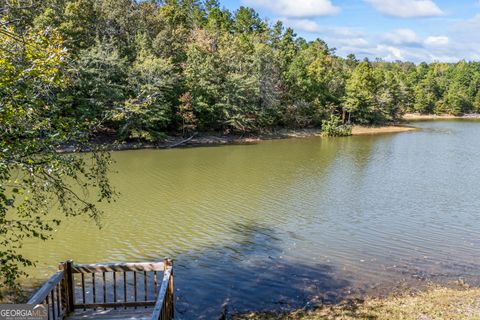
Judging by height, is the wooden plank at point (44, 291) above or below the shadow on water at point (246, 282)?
above

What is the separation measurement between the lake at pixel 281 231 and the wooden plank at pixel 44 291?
3.50 meters

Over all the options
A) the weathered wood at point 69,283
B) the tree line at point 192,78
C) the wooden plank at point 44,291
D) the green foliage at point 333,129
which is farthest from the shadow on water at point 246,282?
the green foliage at point 333,129

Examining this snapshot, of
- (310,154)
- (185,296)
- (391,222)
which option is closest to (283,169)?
(310,154)

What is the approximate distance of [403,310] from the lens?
845 cm

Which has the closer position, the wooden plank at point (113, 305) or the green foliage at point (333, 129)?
the wooden plank at point (113, 305)

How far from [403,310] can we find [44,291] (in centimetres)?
705

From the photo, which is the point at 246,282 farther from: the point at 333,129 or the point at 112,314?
the point at 333,129

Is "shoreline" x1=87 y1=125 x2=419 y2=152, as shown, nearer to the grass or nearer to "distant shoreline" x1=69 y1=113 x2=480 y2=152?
"distant shoreline" x1=69 y1=113 x2=480 y2=152

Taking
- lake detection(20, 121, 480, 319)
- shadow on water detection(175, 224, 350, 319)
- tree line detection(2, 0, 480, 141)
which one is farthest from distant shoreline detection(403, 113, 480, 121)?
shadow on water detection(175, 224, 350, 319)

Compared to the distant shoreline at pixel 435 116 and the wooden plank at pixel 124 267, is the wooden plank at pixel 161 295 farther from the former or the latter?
the distant shoreline at pixel 435 116

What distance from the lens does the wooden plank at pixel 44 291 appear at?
16.6ft

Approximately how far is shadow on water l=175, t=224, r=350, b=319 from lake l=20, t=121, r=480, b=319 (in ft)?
0.10

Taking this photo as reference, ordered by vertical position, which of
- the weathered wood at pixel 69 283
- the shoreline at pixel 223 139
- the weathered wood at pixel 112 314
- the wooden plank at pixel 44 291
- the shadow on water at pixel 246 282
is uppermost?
the shoreline at pixel 223 139

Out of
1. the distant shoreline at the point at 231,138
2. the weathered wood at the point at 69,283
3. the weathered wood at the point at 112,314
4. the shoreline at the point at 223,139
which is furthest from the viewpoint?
the distant shoreline at the point at 231,138
